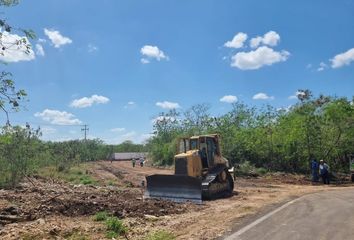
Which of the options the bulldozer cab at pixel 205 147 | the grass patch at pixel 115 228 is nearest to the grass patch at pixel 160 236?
the grass patch at pixel 115 228

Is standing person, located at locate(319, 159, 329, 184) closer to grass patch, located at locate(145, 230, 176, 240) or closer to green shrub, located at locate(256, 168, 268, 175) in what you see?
green shrub, located at locate(256, 168, 268, 175)

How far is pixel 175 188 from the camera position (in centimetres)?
2009

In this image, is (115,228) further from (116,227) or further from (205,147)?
(205,147)

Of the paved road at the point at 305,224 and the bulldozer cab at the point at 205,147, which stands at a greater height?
the bulldozer cab at the point at 205,147

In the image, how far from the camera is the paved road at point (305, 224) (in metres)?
10.9

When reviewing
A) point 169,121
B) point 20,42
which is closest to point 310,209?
point 20,42

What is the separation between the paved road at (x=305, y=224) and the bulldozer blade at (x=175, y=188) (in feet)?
12.3

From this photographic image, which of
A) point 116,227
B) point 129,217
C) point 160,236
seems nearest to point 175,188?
point 129,217

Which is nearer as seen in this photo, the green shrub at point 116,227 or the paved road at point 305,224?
the paved road at point 305,224

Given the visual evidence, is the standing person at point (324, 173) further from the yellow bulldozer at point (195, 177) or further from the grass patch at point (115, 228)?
the grass patch at point (115, 228)

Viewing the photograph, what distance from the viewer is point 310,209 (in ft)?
52.1

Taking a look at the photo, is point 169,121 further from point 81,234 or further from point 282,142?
point 81,234

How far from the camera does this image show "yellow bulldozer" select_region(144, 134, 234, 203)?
19.5 metres

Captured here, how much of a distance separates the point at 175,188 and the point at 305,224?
8317 mm
